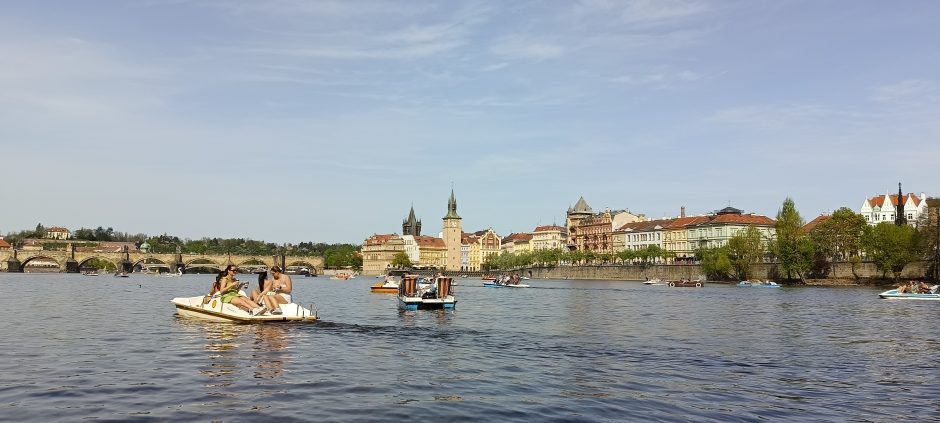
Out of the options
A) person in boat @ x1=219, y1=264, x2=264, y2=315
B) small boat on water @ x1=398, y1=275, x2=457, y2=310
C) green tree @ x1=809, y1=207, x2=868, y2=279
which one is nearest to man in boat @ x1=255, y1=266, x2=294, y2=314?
person in boat @ x1=219, y1=264, x2=264, y2=315

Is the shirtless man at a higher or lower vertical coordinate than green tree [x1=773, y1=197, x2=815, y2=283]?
lower

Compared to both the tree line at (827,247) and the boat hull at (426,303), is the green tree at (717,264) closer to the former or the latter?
the tree line at (827,247)

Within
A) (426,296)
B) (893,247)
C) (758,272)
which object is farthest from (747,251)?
(426,296)

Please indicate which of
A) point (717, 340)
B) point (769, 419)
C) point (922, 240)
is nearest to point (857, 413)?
point (769, 419)

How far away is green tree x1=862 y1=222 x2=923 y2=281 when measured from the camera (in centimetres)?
11594

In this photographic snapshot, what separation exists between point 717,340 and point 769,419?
18.7 metres

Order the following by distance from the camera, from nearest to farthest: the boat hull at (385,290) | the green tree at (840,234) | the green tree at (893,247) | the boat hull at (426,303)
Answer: the boat hull at (426,303) → the boat hull at (385,290) → the green tree at (893,247) → the green tree at (840,234)

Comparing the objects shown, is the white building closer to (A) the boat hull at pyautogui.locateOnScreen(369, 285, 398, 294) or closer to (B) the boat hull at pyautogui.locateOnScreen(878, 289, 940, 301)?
(B) the boat hull at pyautogui.locateOnScreen(878, 289, 940, 301)

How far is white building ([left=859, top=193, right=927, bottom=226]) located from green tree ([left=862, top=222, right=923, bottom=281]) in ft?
173

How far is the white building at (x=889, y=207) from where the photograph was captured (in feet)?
564

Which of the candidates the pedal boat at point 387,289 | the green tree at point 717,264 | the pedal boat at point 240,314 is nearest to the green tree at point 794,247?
the green tree at point 717,264

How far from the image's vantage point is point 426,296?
190 feet

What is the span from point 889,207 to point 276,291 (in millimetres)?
170152

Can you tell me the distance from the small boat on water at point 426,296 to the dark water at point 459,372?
13764 millimetres
